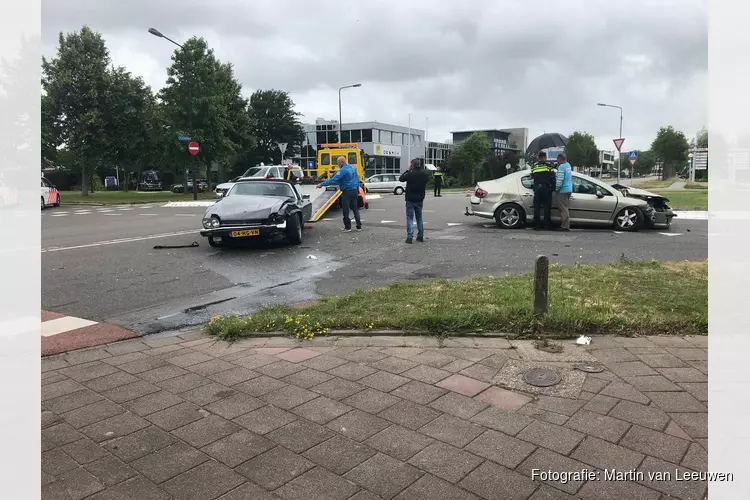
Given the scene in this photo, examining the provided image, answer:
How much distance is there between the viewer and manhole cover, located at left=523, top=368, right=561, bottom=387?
154 inches

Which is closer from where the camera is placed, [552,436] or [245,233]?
[552,436]

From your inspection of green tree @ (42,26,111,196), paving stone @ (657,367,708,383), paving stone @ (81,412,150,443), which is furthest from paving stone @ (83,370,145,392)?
green tree @ (42,26,111,196)

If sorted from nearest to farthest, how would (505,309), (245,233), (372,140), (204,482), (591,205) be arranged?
(204,482) < (505,309) < (245,233) < (591,205) < (372,140)

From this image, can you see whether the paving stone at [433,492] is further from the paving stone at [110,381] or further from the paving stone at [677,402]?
the paving stone at [110,381]

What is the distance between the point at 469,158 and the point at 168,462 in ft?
213

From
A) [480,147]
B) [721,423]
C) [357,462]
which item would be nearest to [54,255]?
[357,462]

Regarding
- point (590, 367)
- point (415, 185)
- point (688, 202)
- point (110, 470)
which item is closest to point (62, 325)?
point (110, 470)

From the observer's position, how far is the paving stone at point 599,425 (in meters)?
3.14

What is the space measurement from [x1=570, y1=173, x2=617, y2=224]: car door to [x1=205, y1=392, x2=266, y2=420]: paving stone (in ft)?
36.8

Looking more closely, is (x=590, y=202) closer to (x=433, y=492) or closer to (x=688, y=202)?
(x=433, y=492)

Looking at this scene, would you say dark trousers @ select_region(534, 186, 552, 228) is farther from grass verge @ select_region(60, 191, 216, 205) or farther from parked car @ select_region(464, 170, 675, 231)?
grass verge @ select_region(60, 191, 216, 205)

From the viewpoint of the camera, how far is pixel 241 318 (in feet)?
18.7

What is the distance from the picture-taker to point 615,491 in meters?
2.61

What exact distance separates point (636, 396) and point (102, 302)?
6.01 metres
